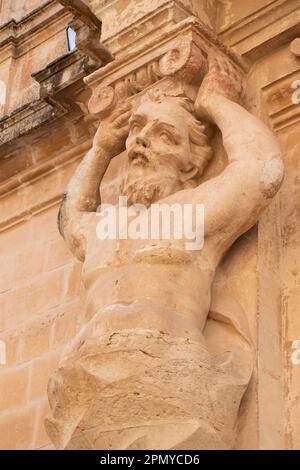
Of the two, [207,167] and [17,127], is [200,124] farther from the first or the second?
[17,127]

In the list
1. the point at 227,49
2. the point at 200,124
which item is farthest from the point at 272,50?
the point at 200,124

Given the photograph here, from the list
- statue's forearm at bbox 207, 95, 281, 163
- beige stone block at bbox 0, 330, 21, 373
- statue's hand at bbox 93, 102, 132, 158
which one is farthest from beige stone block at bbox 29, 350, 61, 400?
statue's forearm at bbox 207, 95, 281, 163

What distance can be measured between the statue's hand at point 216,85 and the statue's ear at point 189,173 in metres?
0.20

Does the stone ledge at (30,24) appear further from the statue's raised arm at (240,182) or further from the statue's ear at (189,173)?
the statue's raised arm at (240,182)

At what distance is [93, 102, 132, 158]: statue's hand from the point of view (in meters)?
4.64

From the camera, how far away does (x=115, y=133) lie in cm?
465

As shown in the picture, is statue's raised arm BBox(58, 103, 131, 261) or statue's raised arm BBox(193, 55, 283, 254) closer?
statue's raised arm BBox(193, 55, 283, 254)

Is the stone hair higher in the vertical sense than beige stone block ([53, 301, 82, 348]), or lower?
higher

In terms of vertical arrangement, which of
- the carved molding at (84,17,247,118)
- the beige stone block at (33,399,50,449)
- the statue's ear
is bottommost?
the beige stone block at (33,399,50,449)

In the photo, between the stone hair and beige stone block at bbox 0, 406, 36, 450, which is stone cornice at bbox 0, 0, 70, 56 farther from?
beige stone block at bbox 0, 406, 36, 450

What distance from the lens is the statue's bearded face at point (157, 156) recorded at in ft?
13.9

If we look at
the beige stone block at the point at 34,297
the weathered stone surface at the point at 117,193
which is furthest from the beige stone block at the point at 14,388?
the beige stone block at the point at 34,297

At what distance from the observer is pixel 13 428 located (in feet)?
15.6

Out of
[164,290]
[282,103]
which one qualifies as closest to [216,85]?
[282,103]
